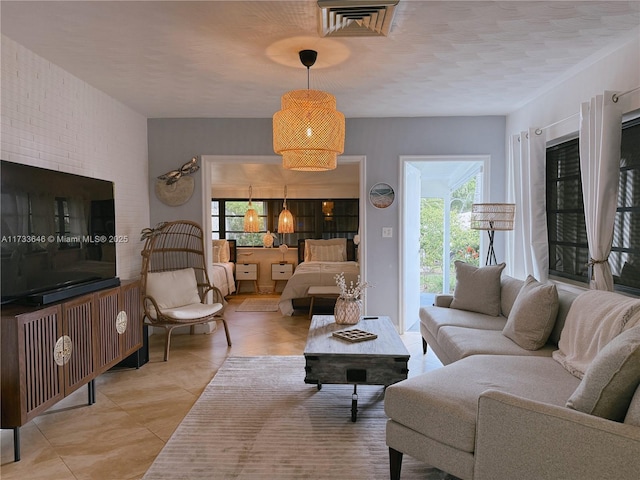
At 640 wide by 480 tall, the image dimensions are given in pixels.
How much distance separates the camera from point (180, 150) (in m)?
5.07

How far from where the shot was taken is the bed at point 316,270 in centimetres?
603

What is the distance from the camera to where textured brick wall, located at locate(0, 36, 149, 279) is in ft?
9.45

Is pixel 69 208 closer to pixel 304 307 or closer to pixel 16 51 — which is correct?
pixel 16 51

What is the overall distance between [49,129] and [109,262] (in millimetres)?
1137

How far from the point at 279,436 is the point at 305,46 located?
2538 millimetres

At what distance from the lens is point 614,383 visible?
1583 millimetres

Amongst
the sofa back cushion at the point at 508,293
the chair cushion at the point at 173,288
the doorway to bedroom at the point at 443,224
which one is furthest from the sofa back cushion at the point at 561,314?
the chair cushion at the point at 173,288

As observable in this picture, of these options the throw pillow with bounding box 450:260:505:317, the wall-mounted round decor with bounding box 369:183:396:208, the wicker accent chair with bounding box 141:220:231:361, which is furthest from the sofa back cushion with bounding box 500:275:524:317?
the wicker accent chair with bounding box 141:220:231:361

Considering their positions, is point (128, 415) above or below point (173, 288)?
below

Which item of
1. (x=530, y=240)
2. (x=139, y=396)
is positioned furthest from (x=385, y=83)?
(x=139, y=396)

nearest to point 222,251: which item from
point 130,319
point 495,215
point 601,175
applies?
point 130,319

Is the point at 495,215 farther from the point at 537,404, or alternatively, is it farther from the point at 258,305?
the point at 258,305

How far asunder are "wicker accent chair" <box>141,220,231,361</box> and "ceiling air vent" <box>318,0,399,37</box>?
2897mm

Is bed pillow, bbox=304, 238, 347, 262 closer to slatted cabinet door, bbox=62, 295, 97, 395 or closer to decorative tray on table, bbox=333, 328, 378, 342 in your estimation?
decorative tray on table, bbox=333, 328, 378, 342
